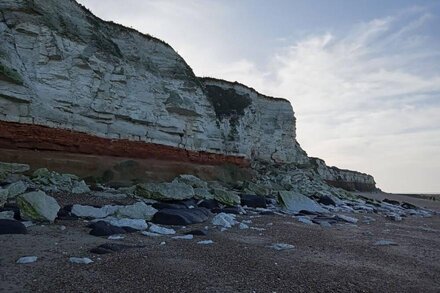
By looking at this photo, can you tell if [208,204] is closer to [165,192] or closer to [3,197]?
[165,192]

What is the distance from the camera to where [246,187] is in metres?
18.4

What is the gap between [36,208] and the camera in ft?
24.5

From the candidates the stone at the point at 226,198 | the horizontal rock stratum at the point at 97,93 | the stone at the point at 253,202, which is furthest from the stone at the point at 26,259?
the horizontal rock stratum at the point at 97,93

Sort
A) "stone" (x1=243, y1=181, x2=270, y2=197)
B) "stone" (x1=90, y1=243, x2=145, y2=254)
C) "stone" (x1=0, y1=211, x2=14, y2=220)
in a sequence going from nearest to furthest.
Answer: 1. "stone" (x1=90, y1=243, x2=145, y2=254)
2. "stone" (x1=0, y1=211, x2=14, y2=220)
3. "stone" (x1=243, y1=181, x2=270, y2=197)

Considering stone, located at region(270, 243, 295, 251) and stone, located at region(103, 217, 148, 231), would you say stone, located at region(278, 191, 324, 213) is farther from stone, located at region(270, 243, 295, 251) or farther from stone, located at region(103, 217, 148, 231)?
stone, located at region(103, 217, 148, 231)

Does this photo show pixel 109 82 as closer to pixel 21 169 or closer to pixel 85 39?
pixel 85 39

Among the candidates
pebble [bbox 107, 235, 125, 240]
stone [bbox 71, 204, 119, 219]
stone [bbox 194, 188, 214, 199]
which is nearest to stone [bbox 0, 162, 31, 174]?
stone [bbox 71, 204, 119, 219]

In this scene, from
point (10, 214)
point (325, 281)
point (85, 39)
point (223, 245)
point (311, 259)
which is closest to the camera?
point (325, 281)

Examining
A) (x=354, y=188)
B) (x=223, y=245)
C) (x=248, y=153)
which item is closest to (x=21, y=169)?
(x=223, y=245)

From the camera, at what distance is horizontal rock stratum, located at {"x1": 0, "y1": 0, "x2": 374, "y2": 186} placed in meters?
14.0

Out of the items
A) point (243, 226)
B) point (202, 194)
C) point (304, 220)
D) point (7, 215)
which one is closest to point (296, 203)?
point (304, 220)

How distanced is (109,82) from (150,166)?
14.1 ft

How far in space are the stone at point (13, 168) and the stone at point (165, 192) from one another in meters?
4.13

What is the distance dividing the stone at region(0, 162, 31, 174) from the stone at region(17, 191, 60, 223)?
5.49m
